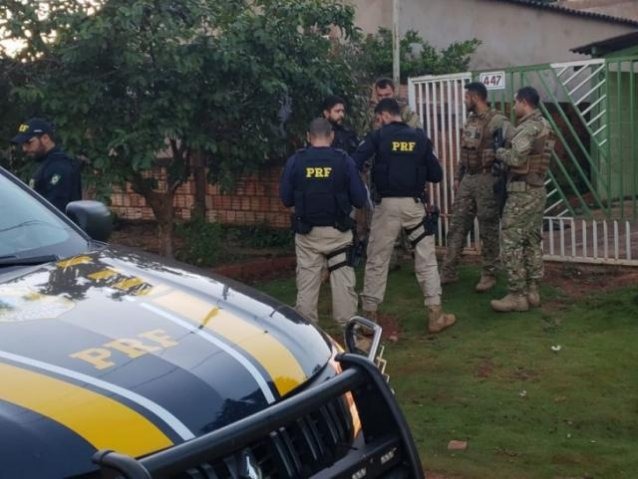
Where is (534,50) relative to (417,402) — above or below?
above

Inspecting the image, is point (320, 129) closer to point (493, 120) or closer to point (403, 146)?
point (403, 146)

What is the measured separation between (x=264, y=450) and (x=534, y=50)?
13.8 metres

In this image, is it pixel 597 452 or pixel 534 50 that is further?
pixel 534 50

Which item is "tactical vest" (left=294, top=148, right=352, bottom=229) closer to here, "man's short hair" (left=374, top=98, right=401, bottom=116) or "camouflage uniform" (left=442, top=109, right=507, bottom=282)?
"man's short hair" (left=374, top=98, right=401, bottom=116)

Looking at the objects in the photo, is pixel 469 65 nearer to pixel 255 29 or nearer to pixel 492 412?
pixel 255 29

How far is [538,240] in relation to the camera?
318 inches

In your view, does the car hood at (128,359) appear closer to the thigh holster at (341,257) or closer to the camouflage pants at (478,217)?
the thigh holster at (341,257)

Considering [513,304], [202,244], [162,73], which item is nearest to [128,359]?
[513,304]

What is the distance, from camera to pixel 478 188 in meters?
8.66

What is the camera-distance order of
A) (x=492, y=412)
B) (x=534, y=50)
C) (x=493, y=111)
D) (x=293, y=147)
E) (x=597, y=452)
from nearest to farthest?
(x=597, y=452) → (x=492, y=412) → (x=493, y=111) → (x=293, y=147) → (x=534, y=50)

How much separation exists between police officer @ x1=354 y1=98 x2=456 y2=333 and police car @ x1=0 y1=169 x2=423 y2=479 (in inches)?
162

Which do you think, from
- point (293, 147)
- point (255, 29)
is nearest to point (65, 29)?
point (255, 29)

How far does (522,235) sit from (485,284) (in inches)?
36.3

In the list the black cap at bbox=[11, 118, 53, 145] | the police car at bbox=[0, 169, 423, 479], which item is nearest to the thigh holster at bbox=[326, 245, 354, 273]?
the black cap at bbox=[11, 118, 53, 145]
